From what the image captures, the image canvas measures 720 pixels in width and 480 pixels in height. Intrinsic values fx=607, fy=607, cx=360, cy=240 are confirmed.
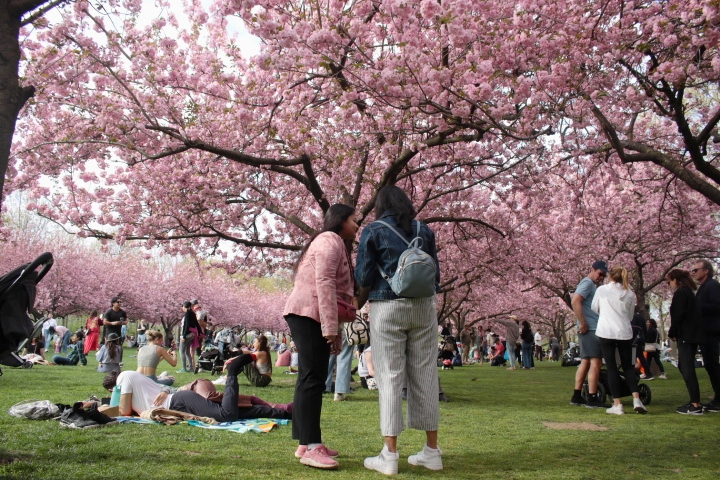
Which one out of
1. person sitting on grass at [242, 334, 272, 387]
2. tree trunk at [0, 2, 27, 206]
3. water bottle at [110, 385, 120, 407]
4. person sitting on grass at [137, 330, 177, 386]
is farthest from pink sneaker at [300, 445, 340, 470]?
person sitting on grass at [242, 334, 272, 387]

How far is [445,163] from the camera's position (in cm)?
1304

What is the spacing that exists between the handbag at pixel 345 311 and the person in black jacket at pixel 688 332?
17.3 feet

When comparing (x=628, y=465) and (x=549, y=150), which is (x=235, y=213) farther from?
(x=628, y=465)

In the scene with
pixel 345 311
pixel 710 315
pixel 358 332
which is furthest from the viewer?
pixel 710 315

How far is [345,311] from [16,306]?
2.16 meters

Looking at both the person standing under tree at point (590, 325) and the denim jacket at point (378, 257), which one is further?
the person standing under tree at point (590, 325)

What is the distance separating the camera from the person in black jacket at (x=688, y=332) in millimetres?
7781

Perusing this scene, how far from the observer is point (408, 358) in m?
4.48

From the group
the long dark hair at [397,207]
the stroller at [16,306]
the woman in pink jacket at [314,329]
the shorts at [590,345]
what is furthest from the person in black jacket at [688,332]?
the stroller at [16,306]

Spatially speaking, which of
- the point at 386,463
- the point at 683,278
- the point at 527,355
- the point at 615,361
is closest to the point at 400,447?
the point at 386,463

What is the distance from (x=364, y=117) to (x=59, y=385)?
24.0ft

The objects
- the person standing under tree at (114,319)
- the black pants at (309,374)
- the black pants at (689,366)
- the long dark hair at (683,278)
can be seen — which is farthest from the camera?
the person standing under tree at (114,319)

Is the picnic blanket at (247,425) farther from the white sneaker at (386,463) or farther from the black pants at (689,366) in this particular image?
the black pants at (689,366)

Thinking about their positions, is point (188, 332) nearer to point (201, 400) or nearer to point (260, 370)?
point (260, 370)
